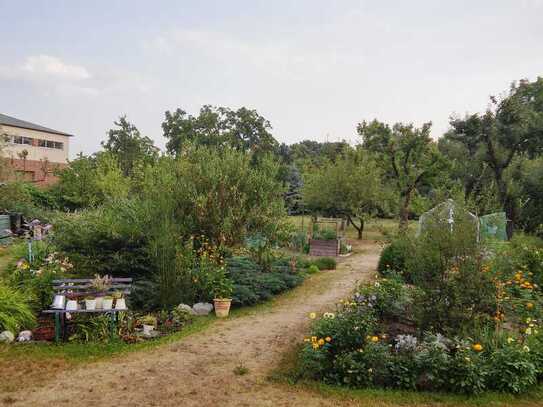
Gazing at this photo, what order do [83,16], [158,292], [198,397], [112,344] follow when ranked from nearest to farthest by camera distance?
[198,397]
[112,344]
[158,292]
[83,16]

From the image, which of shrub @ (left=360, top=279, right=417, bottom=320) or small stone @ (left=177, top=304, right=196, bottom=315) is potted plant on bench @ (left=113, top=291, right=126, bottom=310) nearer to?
small stone @ (left=177, top=304, right=196, bottom=315)

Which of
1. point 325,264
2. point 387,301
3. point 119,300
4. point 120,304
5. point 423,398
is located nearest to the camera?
point 423,398

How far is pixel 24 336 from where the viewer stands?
243 inches

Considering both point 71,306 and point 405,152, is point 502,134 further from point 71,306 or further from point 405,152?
point 71,306

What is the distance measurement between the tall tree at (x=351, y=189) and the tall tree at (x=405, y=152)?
0.78 metres

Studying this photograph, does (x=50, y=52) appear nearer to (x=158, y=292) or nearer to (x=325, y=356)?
(x=158, y=292)

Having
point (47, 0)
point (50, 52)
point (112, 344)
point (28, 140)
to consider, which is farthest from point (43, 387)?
point (28, 140)

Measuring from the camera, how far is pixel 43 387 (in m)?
4.76

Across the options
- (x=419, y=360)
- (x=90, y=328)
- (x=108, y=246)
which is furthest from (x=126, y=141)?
(x=419, y=360)

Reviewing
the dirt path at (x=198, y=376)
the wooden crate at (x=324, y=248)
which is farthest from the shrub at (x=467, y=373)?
the wooden crate at (x=324, y=248)

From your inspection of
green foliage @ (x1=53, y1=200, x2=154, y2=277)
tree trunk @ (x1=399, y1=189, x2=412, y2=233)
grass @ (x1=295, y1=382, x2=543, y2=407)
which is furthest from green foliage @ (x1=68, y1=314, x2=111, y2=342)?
tree trunk @ (x1=399, y1=189, x2=412, y2=233)

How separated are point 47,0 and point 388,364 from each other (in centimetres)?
987

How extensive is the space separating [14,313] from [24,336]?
0.50 meters

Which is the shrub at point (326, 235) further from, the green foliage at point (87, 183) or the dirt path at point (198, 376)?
the dirt path at point (198, 376)
